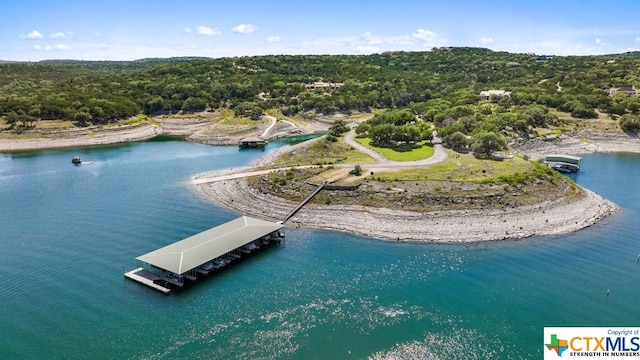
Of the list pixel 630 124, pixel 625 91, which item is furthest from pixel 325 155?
pixel 625 91

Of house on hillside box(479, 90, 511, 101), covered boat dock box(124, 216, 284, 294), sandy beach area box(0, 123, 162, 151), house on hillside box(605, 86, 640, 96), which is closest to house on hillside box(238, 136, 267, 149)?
sandy beach area box(0, 123, 162, 151)

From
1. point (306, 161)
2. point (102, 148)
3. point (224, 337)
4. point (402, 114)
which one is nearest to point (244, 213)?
point (306, 161)

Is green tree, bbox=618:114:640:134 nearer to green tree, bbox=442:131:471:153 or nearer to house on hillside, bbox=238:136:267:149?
green tree, bbox=442:131:471:153

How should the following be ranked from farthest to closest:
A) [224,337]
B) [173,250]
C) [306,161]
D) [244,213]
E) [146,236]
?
[306,161], [244,213], [146,236], [173,250], [224,337]

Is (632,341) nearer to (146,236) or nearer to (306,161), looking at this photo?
(146,236)

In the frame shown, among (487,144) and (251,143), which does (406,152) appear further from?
(251,143)

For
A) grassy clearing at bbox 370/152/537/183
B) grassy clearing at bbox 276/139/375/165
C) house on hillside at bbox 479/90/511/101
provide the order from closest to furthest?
grassy clearing at bbox 370/152/537/183
grassy clearing at bbox 276/139/375/165
house on hillside at bbox 479/90/511/101
